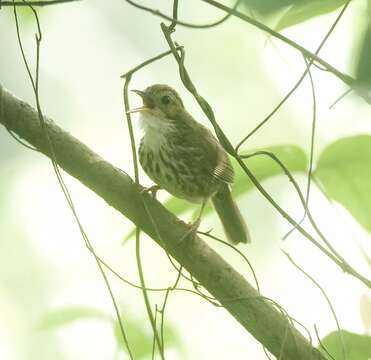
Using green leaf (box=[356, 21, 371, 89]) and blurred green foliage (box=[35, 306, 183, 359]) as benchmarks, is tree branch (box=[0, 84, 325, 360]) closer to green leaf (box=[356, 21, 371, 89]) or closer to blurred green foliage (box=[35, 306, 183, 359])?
blurred green foliage (box=[35, 306, 183, 359])


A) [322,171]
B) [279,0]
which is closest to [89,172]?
[322,171]

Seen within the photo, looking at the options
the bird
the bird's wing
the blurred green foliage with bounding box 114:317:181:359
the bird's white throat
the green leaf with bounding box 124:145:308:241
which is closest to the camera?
the green leaf with bounding box 124:145:308:241

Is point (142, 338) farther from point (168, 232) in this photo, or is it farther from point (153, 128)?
point (153, 128)

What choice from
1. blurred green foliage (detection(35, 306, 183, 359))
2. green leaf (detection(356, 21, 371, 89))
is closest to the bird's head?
blurred green foliage (detection(35, 306, 183, 359))

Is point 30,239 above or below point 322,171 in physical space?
above

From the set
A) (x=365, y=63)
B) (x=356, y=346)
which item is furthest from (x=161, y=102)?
(x=365, y=63)

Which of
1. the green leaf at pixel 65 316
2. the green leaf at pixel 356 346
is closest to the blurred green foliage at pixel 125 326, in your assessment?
the green leaf at pixel 65 316

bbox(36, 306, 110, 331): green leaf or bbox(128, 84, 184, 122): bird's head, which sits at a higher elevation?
bbox(128, 84, 184, 122): bird's head

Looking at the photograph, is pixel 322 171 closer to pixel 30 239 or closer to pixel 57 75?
pixel 30 239

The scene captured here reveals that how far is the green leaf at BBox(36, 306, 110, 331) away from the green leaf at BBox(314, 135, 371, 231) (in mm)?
609

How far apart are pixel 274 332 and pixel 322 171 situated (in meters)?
0.38

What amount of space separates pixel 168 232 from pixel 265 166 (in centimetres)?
29

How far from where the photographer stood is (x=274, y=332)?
1.72 metres

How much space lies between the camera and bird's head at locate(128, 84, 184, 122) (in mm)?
3311
